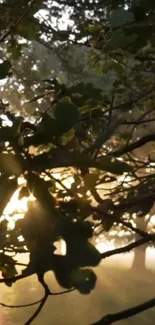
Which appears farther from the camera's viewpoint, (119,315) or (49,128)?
(119,315)

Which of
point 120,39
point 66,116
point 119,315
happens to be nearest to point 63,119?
point 66,116

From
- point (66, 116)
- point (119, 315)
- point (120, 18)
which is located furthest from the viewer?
point (119, 315)

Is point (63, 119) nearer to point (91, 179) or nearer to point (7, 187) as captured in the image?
point (7, 187)

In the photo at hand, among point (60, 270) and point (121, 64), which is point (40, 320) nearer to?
point (121, 64)

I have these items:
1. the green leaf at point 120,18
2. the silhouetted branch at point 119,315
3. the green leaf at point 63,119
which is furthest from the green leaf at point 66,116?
the silhouetted branch at point 119,315

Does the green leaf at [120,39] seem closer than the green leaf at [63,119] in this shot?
No

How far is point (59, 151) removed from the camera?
76 cm

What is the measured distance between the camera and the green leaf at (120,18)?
1.02m

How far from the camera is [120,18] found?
3.39 feet

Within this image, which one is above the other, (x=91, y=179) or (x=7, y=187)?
(x=91, y=179)

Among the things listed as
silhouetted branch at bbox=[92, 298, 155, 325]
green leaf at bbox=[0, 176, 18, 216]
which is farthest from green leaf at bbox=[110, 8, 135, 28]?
silhouetted branch at bbox=[92, 298, 155, 325]

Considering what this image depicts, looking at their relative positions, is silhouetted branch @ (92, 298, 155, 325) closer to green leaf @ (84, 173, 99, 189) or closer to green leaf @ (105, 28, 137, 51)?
green leaf @ (84, 173, 99, 189)

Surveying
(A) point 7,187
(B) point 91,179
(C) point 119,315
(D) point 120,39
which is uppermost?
(D) point 120,39

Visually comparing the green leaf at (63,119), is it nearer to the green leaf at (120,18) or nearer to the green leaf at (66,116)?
the green leaf at (66,116)
